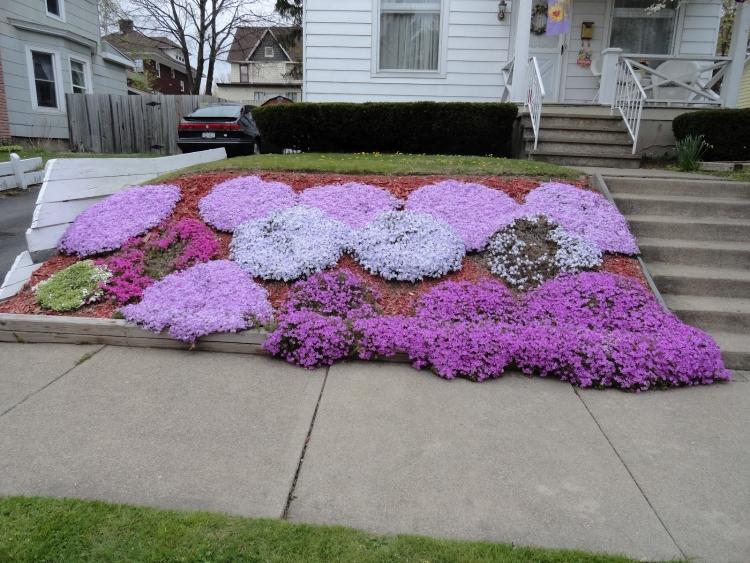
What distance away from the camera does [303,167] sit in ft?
22.0

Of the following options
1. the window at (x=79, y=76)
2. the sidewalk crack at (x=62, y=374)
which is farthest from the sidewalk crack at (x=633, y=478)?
the window at (x=79, y=76)

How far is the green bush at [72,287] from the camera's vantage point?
4492mm

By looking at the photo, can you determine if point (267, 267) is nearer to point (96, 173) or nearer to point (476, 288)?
point (476, 288)

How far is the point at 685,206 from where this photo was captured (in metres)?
5.84

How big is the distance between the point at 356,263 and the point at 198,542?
3271 mm

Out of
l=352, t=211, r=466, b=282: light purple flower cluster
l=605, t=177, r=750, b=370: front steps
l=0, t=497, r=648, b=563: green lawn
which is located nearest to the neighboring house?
l=605, t=177, r=750, b=370: front steps

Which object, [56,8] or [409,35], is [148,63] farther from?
[409,35]

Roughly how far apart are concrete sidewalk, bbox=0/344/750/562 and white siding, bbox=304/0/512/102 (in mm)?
Result: 8451

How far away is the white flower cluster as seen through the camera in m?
4.88

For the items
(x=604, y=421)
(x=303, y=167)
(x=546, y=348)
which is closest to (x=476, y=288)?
(x=546, y=348)

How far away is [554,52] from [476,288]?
27.7 feet

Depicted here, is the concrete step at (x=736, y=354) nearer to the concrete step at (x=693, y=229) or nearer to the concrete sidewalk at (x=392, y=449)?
Answer: the concrete sidewalk at (x=392, y=449)

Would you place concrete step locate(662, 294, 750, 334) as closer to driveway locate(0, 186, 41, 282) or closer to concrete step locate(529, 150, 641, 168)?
concrete step locate(529, 150, 641, 168)

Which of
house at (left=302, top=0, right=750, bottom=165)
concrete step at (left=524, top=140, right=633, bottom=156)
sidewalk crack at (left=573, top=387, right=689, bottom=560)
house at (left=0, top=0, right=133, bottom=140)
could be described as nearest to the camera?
sidewalk crack at (left=573, top=387, right=689, bottom=560)
